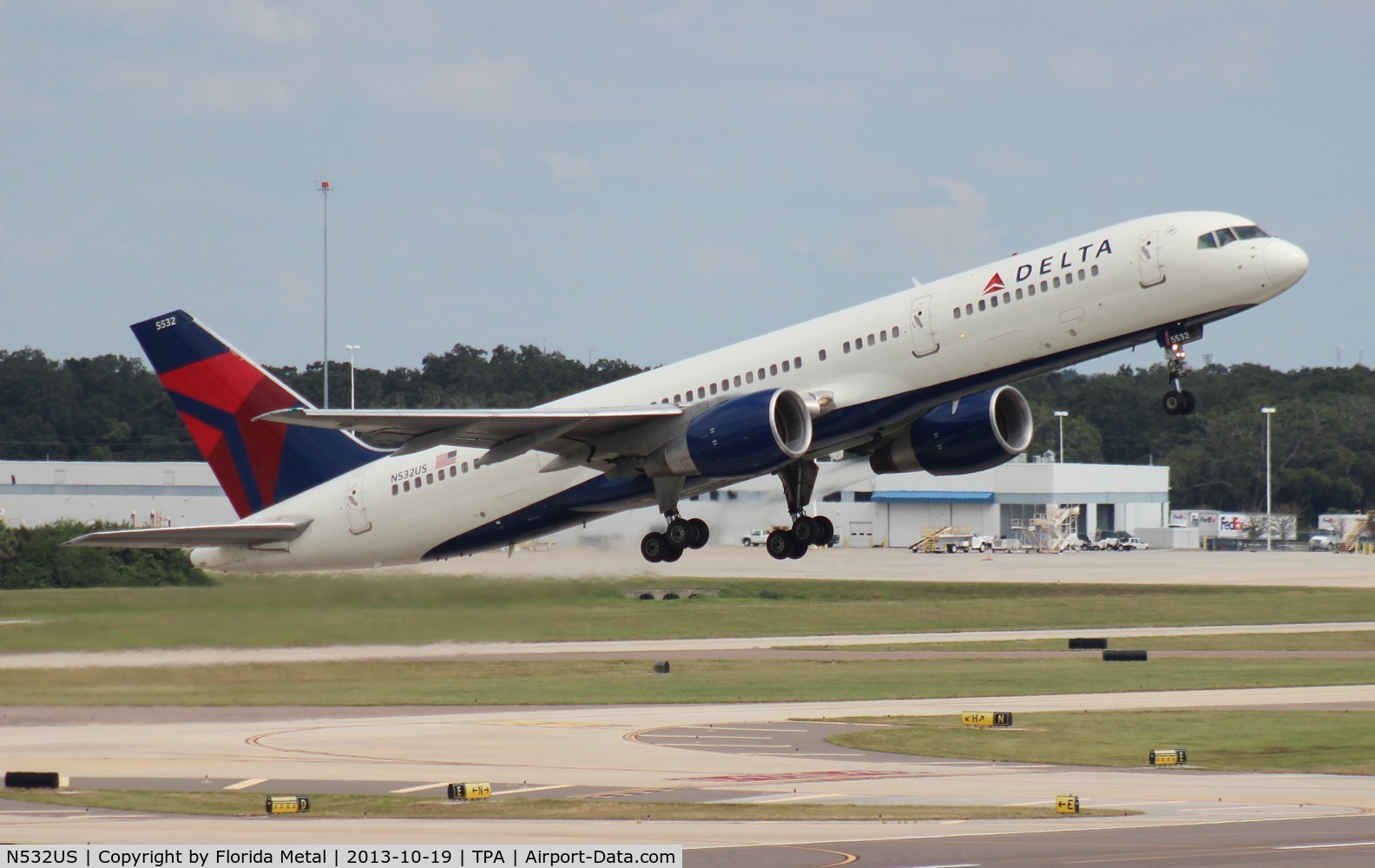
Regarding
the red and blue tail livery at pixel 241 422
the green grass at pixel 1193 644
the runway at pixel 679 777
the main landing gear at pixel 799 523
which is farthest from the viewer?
the green grass at pixel 1193 644

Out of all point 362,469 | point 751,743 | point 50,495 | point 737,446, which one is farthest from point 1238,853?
point 50,495

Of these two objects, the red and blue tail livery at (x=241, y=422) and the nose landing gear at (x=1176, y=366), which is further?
the red and blue tail livery at (x=241, y=422)

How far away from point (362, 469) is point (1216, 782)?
22383 millimetres

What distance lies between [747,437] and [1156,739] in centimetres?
1715

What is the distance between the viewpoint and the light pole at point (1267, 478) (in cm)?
15238

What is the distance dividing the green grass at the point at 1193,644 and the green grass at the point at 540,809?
34847 millimetres

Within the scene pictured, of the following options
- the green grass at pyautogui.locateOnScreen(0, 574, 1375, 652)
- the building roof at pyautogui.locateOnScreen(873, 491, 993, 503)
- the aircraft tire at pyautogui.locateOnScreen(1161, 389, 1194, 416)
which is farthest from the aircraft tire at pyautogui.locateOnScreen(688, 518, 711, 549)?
the building roof at pyautogui.locateOnScreen(873, 491, 993, 503)

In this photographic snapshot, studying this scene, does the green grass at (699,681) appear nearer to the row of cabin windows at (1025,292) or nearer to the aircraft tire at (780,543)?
the aircraft tire at (780,543)

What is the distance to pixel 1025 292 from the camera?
37.5 metres

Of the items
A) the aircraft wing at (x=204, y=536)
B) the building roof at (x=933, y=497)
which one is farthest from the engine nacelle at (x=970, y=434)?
the building roof at (x=933, y=497)

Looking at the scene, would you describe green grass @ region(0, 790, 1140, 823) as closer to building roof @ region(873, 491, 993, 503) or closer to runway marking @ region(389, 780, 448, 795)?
runway marking @ region(389, 780, 448, 795)

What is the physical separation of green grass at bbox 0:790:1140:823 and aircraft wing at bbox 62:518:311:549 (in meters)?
5.86

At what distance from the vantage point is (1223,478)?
566 feet

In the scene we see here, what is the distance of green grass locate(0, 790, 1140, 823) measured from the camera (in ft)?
115
